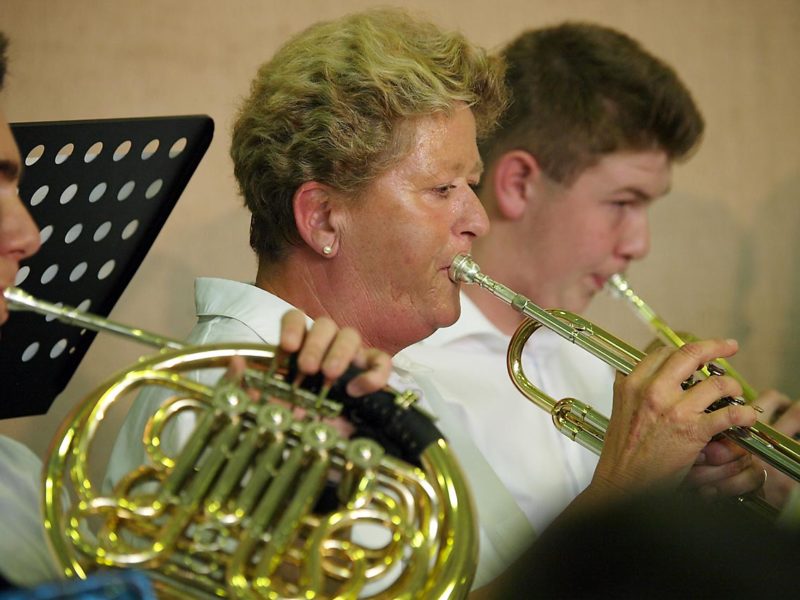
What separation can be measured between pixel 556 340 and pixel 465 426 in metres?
0.29

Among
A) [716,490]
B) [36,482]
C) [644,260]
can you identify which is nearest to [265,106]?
[36,482]

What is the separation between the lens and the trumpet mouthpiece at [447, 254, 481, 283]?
1.21 meters

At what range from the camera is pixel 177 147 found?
1.05 m

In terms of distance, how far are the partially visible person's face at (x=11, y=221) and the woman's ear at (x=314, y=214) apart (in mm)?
366

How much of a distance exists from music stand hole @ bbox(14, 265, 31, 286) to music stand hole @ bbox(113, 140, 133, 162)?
138mm

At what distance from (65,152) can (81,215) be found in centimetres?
7

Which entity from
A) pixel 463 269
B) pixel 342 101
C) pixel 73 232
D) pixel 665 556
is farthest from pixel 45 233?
pixel 665 556

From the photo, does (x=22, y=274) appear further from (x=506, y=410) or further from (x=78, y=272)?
(x=506, y=410)

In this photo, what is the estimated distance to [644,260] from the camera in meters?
2.16

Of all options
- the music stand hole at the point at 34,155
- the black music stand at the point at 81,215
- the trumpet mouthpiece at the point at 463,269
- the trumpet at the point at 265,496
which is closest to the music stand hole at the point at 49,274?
the black music stand at the point at 81,215

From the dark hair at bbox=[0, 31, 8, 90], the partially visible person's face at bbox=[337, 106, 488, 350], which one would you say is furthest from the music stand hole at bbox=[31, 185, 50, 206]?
the partially visible person's face at bbox=[337, 106, 488, 350]

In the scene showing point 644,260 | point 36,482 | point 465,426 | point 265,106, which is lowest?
point 36,482

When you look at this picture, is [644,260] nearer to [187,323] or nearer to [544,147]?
[544,147]

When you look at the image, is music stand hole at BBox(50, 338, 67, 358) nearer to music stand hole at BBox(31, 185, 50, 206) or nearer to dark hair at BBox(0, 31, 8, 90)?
music stand hole at BBox(31, 185, 50, 206)
